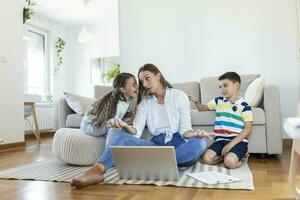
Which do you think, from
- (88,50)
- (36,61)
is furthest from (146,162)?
(88,50)

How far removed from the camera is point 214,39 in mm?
3293

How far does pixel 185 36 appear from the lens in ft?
11.1

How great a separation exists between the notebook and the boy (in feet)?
1.14

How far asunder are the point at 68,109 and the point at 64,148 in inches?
41.3

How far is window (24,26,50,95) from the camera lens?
529 centimetres

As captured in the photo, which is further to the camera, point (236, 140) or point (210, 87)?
point (210, 87)

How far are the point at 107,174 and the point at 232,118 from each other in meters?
0.87

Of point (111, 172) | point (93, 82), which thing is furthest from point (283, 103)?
point (93, 82)

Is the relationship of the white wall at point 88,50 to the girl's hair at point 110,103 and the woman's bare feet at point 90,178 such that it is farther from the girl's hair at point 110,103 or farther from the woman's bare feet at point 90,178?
the woman's bare feet at point 90,178

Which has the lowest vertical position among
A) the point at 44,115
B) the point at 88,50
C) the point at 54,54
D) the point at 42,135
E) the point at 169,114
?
the point at 42,135

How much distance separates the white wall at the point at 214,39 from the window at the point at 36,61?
7.86 ft

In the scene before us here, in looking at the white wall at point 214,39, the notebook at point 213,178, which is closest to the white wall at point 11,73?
the white wall at point 214,39

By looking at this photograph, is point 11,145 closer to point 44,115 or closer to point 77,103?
point 77,103

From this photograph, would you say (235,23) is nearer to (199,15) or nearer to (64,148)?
(199,15)
